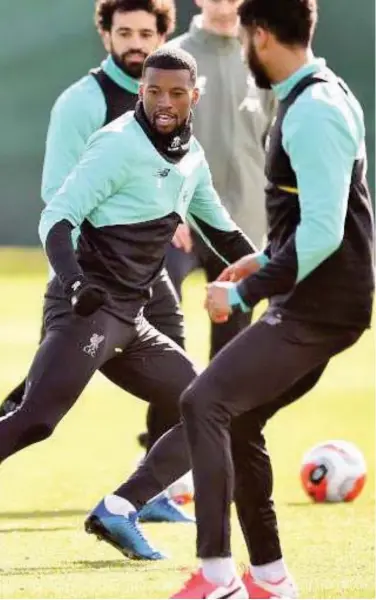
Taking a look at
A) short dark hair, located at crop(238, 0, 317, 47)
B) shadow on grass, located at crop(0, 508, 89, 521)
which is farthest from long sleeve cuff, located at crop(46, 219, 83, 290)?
shadow on grass, located at crop(0, 508, 89, 521)

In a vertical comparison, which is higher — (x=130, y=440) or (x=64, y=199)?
(x=64, y=199)

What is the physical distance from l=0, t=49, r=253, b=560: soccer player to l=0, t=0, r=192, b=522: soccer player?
608 mm

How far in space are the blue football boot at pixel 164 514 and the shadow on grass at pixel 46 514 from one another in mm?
382

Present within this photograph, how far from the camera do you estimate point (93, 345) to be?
6848mm

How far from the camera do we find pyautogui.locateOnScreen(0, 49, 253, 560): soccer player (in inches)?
263

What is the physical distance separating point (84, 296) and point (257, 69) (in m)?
0.96

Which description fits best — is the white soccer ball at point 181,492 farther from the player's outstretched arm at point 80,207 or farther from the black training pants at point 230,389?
the black training pants at point 230,389

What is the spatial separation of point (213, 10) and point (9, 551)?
10.9ft

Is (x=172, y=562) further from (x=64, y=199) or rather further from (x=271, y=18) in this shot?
(x=271, y=18)

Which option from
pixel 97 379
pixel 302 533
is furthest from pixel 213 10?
pixel 97 379

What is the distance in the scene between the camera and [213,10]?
9625 mm

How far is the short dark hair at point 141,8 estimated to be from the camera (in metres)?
8.33

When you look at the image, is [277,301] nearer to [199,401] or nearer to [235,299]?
[235,299]

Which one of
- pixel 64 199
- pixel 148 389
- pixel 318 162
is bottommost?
pixel 148 389
